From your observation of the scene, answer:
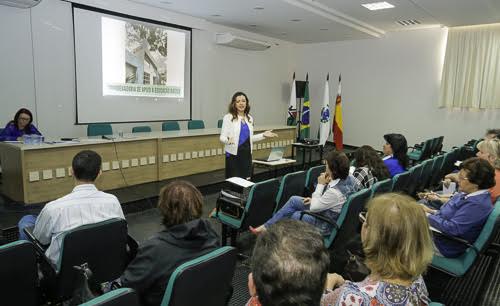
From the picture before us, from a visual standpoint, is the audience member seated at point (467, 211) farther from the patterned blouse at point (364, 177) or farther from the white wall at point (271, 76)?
the white wall at point (271, 76)

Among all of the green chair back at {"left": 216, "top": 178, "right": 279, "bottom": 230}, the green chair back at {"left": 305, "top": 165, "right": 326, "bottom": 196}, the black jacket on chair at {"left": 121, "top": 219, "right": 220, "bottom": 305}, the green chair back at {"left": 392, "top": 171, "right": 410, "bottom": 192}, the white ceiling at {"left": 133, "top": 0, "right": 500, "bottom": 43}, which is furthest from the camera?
the white ceiling at {"left": 133, "top": 0, "right": 500, "bottom": 43}

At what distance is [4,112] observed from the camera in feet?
17.1

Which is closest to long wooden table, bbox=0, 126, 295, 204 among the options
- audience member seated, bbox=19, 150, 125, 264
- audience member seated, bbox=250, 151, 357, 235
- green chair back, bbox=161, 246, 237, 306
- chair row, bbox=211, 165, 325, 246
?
audience member seated, bbox=19, 150, 125, 264

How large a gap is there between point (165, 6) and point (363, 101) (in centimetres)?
588

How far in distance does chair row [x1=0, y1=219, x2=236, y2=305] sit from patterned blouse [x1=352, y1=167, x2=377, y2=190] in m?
1.76

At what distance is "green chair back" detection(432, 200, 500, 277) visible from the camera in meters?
2.12

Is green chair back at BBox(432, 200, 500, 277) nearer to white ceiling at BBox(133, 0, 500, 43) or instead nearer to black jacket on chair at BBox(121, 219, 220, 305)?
black jacket on chair at BBox(121, 219, 220, 305)

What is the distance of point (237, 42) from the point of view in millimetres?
8281

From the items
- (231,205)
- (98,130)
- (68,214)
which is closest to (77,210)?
(68,214)

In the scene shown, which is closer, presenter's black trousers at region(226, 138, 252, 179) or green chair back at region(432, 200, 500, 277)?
green chair back at region(432, 200, 500, 277)

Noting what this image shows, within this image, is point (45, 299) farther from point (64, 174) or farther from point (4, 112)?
point (4, 112)

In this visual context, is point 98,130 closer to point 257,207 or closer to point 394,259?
point 257,207

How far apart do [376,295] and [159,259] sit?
3.00ft

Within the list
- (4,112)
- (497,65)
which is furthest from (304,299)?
(497,65)
